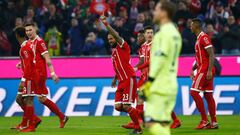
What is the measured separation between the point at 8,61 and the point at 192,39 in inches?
230

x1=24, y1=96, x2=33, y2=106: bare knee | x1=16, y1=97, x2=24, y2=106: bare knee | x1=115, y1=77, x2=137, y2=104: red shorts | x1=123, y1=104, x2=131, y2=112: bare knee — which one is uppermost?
x1=115, y1=77, x2=137, y2=104: red shorts

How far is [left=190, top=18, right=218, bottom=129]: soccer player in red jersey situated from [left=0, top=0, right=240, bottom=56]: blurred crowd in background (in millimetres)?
6375

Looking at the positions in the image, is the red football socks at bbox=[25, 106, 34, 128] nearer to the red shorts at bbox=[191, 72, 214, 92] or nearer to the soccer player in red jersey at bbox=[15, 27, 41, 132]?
the soccer player in red jersey at bbox=[15, 27, 41, 132]

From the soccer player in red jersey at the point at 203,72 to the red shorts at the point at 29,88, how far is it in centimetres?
356

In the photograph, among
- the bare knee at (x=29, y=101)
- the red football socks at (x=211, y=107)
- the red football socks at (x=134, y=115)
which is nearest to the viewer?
the red football socks at (x=134, y=115)

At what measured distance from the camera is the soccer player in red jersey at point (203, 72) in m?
16.6

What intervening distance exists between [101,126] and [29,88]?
236cm

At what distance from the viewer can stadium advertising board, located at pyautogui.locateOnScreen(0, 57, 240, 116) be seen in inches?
864

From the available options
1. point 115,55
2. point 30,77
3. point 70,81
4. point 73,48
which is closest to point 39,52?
point 30,77

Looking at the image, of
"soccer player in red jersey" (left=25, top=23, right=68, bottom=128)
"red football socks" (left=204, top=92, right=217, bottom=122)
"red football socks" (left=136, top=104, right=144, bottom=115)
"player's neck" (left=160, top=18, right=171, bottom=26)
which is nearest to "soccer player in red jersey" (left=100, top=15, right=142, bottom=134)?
"red football socks" (left=136, top=104, right=144, bottom=115)

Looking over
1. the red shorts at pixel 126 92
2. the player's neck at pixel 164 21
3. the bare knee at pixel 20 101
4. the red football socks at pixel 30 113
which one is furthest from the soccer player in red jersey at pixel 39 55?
the player's neck at pixel 164 21

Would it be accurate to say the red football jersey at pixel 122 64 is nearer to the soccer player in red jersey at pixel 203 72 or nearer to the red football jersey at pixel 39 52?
the red football jersey at pixel 39 52

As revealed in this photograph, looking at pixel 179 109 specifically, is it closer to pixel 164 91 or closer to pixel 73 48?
pixel 73 48

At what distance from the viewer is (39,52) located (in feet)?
53.3
